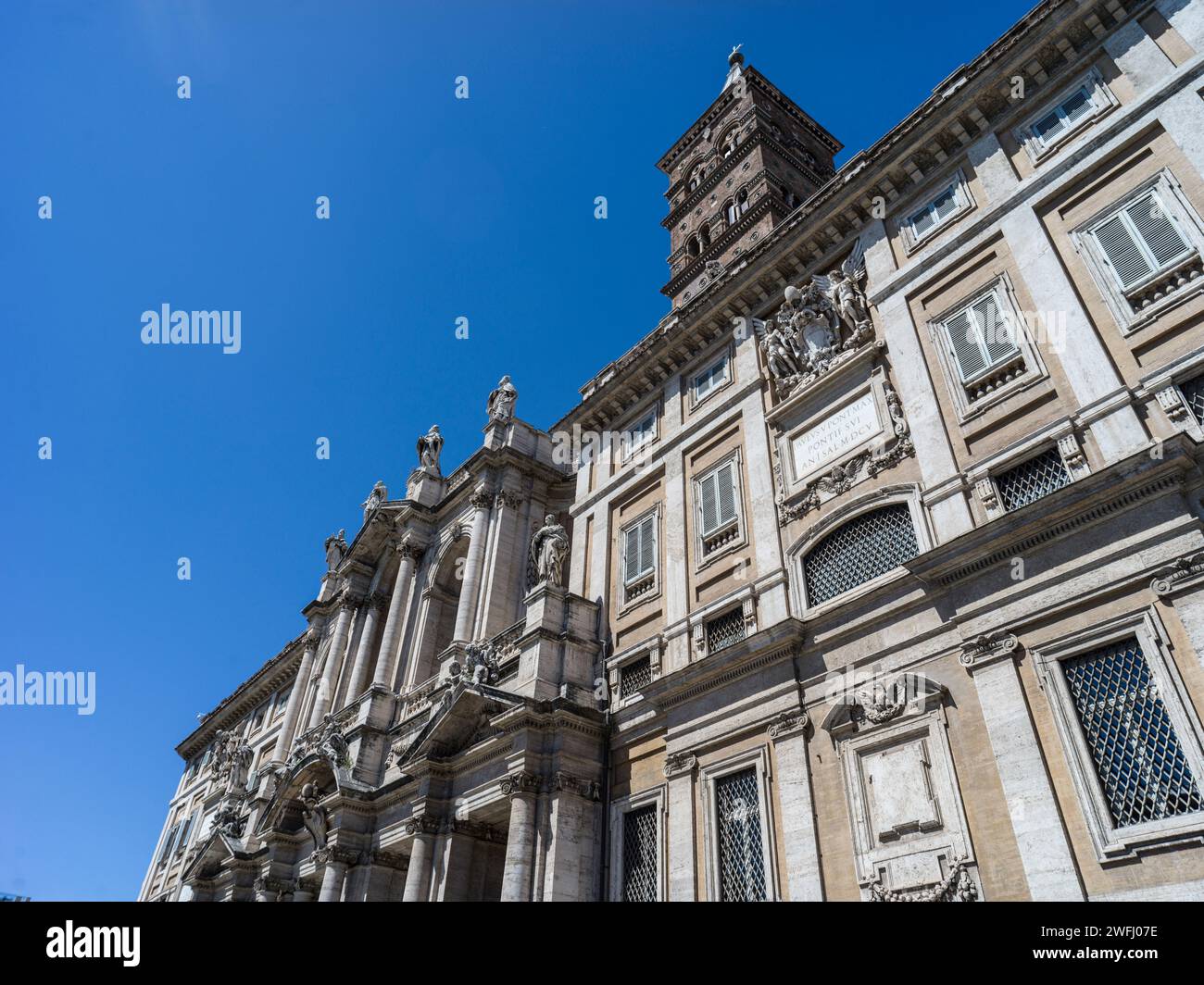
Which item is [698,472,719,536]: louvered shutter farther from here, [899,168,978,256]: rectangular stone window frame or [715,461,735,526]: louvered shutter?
[899,168,978,256]: rectangular stone window frame

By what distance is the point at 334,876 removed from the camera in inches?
917

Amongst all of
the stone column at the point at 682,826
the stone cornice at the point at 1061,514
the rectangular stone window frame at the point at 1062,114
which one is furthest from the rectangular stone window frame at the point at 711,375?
the stone column at the point at 682,826

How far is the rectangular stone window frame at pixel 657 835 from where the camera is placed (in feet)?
54.2

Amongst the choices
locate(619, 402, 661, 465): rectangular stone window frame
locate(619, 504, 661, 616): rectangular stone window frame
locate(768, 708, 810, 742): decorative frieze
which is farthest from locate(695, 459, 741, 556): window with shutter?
locate(768, 708, 810, 742): decorative frieze

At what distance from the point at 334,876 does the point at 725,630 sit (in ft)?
44.9

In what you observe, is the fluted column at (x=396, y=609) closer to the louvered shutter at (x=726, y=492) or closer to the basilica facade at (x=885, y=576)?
the basilica facade at (x=885, y=576)

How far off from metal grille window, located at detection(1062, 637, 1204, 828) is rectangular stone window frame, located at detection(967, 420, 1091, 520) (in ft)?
Result: 8.57

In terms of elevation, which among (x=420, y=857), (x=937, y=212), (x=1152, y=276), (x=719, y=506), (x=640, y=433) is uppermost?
(x=640, y=433)

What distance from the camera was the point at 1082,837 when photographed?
1066 cm

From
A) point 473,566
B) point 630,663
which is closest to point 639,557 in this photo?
point 630,663

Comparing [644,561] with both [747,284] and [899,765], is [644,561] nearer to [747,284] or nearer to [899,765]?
[747,284]

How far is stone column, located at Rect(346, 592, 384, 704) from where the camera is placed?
31.2 metres

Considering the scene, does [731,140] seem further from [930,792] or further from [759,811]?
[930,792]
